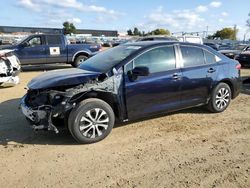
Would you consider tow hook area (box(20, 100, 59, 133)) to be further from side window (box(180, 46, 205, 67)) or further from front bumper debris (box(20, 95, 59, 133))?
side window (box(180, 46, 205, 67))

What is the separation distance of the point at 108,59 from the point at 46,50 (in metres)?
10.1

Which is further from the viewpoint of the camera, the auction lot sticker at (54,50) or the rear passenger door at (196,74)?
the auction lot sticker at (54,50)

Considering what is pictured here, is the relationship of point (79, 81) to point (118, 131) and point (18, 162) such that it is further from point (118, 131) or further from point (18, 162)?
point (18, 162)

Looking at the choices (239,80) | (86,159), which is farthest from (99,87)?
(239,80)

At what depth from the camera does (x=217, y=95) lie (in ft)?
22.0

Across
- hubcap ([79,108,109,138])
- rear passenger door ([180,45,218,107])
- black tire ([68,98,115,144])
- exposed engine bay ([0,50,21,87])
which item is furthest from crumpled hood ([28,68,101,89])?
exposed engine bay ([0,50,21,87])

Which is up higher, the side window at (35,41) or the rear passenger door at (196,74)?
the side window at (35,41)

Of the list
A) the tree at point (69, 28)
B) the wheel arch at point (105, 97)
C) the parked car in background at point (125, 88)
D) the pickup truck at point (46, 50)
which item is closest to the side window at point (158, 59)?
the parked car in background at point (125, 88)

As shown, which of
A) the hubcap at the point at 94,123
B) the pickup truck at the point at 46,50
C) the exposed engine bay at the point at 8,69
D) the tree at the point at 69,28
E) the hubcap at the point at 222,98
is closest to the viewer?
the hubcap at the point at 94,123

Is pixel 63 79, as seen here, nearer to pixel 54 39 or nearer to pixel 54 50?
pixel 54 50

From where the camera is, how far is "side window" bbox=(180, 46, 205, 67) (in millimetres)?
6211

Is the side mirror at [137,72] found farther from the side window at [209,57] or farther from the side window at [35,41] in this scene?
the side window at [35,41]

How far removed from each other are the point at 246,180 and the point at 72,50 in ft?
42.8

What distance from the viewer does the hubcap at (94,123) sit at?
5.02 m
